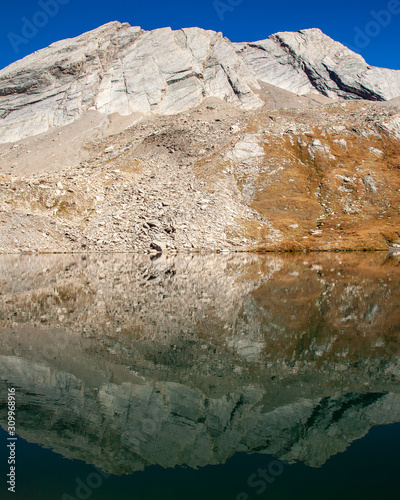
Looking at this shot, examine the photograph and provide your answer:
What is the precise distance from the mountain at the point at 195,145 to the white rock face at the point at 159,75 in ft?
2.27

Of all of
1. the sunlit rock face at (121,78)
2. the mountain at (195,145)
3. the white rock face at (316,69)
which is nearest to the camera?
the mountain at (195,145)

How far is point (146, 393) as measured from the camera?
11.4 meters

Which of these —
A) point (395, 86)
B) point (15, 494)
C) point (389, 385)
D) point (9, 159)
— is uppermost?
point (395, 86)

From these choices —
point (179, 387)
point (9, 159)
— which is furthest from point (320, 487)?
point (9, 159)

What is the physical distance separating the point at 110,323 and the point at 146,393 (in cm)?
875

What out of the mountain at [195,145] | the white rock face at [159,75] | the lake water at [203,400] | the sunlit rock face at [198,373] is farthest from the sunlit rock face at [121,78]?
the lake water at [203,400]

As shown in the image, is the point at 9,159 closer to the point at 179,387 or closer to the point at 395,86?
the point at 179,387

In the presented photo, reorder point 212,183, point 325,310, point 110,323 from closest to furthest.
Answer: point 110,323, point 325,310, point 212,183

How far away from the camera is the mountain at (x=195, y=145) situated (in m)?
76.5

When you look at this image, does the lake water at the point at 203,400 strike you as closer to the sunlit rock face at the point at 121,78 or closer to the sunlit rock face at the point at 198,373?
the sunlit rock face at the point at 198,373

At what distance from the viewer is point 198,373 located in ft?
42.4

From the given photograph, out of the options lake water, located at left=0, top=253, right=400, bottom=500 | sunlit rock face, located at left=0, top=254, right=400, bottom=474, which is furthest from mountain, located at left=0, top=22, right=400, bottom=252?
lake water, located at left=0, top=253, right=400, bottom=500

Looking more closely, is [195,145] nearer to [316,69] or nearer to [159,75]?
[159,75]

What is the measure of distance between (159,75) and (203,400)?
167 meters
